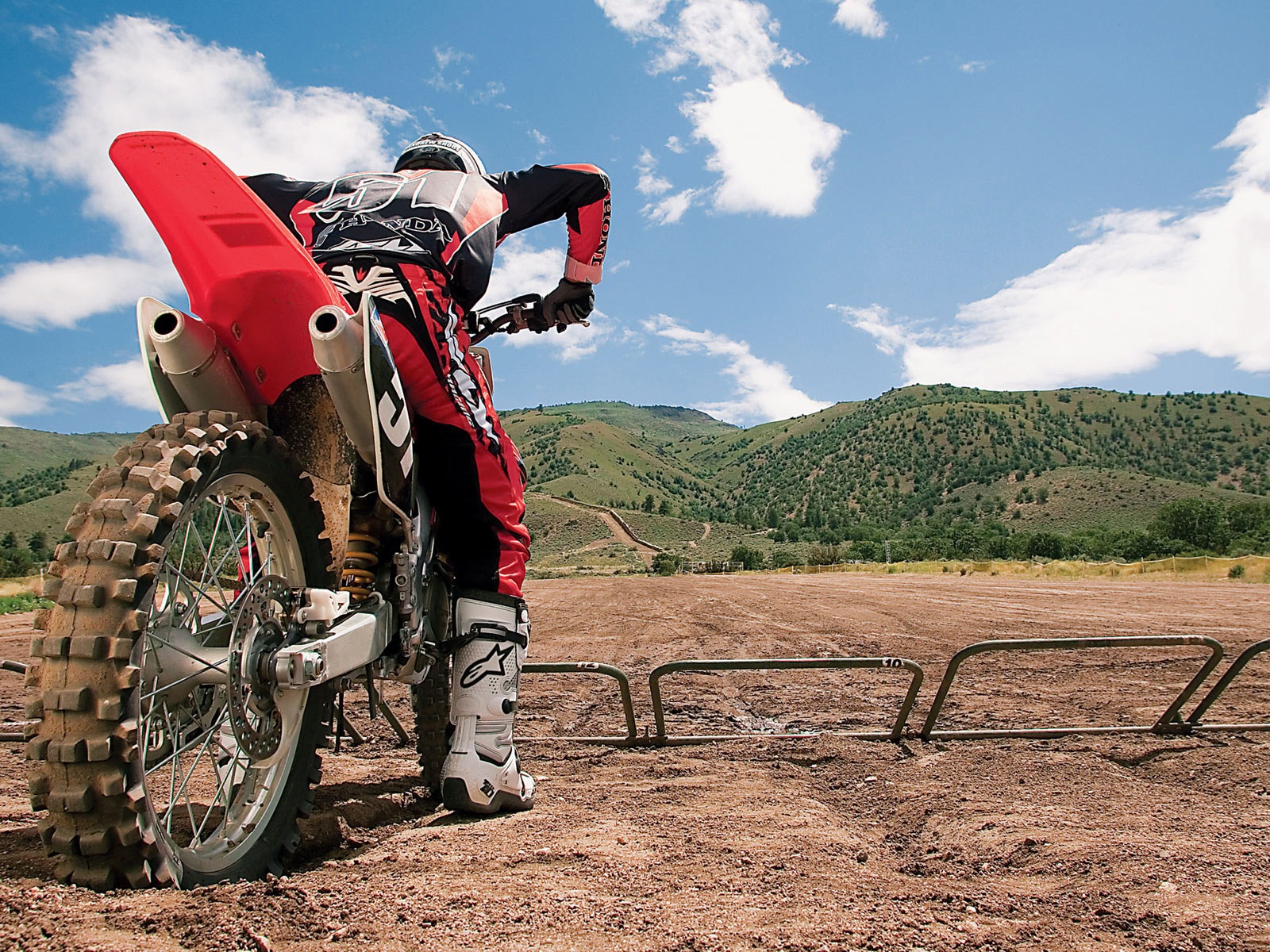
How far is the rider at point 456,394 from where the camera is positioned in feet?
8.78

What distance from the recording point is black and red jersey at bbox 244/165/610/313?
9.10 ft

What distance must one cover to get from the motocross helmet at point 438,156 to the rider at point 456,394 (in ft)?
0.37

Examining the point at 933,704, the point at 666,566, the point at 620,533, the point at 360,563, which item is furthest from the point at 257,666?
the point at 620,533

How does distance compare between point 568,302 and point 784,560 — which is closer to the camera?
point 568,302

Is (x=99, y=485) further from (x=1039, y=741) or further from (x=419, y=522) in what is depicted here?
(x=1039, y=741)

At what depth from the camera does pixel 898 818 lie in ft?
9.71

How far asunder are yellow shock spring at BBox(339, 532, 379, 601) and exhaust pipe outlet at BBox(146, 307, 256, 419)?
1.72ft

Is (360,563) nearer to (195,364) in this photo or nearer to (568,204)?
(195,364)

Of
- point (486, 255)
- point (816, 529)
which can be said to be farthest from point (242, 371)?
point (816, 529)

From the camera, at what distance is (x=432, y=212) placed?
2.89 meters

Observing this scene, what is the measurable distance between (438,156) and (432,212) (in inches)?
21.8

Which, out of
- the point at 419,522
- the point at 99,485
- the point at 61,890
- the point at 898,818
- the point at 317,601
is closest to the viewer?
the point at 61,890

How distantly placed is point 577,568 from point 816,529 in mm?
59326

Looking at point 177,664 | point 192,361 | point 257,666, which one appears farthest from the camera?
point 192,361
